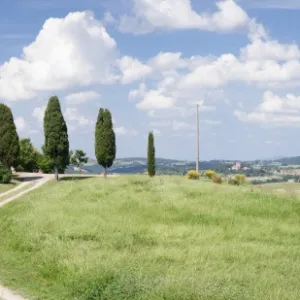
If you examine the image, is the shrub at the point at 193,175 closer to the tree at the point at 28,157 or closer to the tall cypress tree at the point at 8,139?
the tall cypress tree at the point at 8,139

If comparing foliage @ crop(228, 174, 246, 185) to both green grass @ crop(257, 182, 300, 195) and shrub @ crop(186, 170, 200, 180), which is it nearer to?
green grass @ crop(257, 182, 300, 195)

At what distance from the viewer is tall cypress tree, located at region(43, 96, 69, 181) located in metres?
46.9

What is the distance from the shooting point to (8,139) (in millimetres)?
46156

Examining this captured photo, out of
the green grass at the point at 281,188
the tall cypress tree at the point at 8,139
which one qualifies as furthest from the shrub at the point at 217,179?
the tall cypress tree at the point at 8,139

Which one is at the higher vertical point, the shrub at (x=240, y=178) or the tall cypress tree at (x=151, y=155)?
the tall cypress tree at (x=151, y=155)

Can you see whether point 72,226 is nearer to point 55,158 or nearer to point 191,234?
point 191,234

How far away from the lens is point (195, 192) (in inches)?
1134

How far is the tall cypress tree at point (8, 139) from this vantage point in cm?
4609

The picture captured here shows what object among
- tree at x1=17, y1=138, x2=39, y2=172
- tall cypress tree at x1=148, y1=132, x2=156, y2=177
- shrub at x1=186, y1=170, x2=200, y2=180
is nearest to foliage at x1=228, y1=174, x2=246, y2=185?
shrub at x1=186, y1=170, x2=200, y2=180

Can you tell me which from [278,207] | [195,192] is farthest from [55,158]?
[278,207]

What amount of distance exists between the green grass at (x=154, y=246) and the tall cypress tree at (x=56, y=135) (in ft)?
59.4

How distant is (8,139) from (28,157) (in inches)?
687

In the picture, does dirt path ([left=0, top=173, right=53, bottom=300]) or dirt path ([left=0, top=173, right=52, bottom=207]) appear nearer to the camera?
dirt path ([left=0, top=173, right=53, bottom=300])

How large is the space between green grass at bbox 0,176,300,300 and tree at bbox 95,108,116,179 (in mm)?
21397
